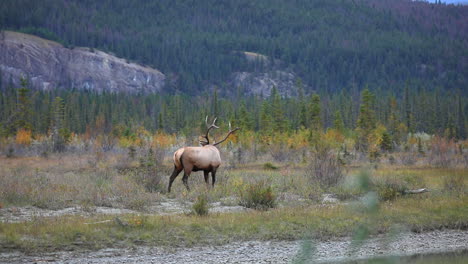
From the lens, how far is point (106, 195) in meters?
17.9

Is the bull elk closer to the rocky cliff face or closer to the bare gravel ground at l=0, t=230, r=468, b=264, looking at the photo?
the bare gravel ground at l=0, t=230, r=468, b=264

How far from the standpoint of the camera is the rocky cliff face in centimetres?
15762

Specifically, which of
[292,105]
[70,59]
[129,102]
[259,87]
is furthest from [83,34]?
[292,105]

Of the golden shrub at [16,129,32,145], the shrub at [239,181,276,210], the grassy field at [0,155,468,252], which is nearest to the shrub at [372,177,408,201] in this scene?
the grassy field at [0,155,468,252]

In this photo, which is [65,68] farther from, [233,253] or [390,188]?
[233,253]

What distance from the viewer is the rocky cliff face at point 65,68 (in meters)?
158

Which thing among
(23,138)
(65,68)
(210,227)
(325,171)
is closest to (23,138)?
(23,138)

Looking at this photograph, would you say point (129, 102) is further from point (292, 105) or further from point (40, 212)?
point (40, 212)

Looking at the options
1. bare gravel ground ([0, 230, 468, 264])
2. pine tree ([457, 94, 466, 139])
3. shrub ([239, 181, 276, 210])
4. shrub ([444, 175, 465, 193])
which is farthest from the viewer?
pine tree ([457, 94, 466, 139])

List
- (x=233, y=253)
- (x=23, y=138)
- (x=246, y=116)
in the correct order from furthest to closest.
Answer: (x=246, y=116), (x=23, y=138), (x=233, y=253)

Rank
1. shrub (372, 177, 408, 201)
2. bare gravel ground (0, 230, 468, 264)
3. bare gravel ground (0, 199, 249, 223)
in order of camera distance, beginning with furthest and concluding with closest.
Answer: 1. shrub (372, 177, 408, 201)
2. bare gravel ground (0, 199, 249, 223)
3. bare gravel ground (0, 230, 468, 264)

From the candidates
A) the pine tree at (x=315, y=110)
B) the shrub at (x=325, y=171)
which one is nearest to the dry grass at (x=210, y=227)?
the shrub at (x=325, y=171)

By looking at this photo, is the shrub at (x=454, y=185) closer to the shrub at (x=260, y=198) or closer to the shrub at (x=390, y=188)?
the shrub at (x=390, y=188)

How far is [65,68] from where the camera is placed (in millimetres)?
167625
